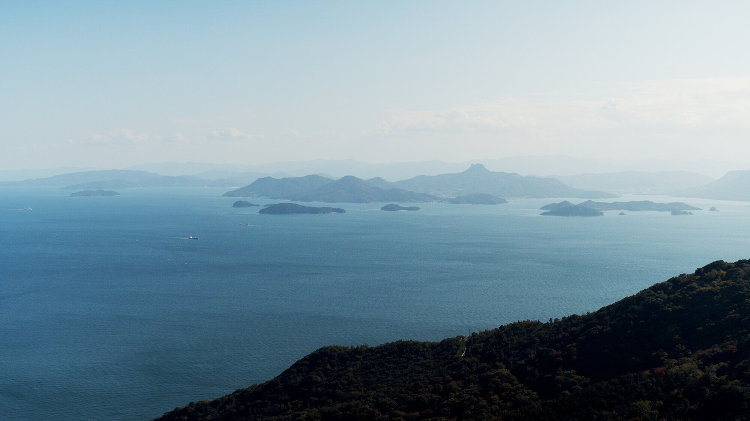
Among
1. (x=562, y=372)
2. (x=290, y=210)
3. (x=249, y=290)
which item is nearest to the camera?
(x=562, y=372)

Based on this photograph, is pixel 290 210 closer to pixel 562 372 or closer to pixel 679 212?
pixel 679 212

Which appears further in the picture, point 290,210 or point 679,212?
point 679,212

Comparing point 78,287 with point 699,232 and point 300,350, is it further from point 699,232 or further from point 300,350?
point 699,232

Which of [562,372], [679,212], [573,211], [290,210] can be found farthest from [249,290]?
[679,212]

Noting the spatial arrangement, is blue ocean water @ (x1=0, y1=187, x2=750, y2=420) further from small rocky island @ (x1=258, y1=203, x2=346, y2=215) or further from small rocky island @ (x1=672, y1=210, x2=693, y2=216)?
small rocky island @ (x1=672, y1=210, x2=693, y2=216)

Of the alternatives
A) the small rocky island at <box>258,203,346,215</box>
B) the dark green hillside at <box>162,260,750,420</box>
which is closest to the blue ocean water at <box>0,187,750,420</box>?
the dark green hillside at <box>162,260,750,420</box>

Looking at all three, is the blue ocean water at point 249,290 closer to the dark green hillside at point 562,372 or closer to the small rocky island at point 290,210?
the dark green hillside at point 562,372
